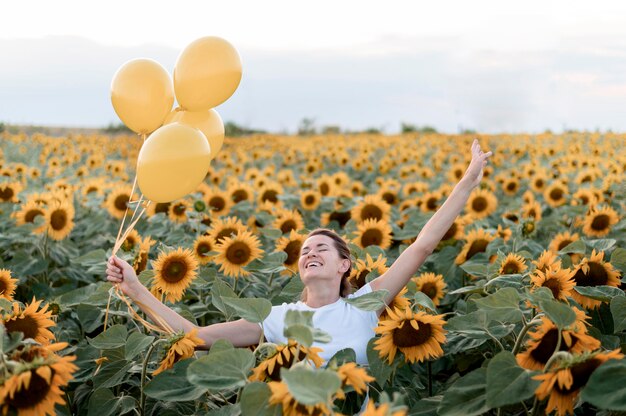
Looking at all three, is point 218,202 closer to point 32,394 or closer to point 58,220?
point 58,220

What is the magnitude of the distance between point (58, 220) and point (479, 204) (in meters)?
3.15

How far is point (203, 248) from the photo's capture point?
3.41m

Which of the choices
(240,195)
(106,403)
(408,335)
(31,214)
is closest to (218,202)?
(240,195)

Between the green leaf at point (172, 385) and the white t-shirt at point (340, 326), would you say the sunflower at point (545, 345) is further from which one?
the green leaf at point (172, 385)

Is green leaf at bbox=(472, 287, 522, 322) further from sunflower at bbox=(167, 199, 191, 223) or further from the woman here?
sunflower at bbox=(167, 199, 191, 223)

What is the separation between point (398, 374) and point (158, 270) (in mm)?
1089

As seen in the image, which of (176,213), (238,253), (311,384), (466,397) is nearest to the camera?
(311,384)

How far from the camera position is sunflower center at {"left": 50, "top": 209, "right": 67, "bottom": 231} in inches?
162

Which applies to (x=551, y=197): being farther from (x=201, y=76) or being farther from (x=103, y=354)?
(x=103, y=354)

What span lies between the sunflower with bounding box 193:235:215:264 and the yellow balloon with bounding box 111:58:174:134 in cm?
74

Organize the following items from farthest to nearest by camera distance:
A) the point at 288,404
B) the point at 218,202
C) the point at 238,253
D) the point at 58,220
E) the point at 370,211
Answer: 1. the point at 218,202
2. the point at 370,211
3. the point at 58,220
4. the point at 238,253
5. the point at 288,404

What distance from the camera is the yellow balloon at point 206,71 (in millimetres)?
2719

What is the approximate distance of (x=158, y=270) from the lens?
2.89 m

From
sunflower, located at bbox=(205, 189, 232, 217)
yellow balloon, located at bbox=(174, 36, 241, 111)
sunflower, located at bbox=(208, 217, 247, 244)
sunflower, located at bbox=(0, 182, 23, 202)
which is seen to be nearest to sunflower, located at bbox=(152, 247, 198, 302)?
sunflower, located at bbox=(208, 217, 247, 244)
